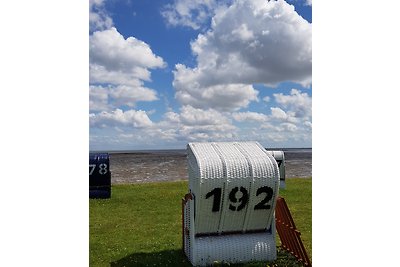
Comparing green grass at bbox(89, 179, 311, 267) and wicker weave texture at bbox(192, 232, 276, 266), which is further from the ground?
wicker weave texture at bbox(192, 232, 276, 266)

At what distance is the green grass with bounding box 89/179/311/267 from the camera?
549 inches

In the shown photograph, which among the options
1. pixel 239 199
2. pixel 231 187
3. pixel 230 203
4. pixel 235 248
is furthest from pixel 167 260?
pixel 231 187

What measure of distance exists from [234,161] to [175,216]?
411 inches

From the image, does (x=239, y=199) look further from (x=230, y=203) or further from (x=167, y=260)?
(x=167, y=260)

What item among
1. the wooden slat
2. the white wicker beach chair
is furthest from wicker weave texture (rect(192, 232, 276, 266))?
the wooden slat

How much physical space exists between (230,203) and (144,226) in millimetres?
8469

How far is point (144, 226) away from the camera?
19375 millimetres

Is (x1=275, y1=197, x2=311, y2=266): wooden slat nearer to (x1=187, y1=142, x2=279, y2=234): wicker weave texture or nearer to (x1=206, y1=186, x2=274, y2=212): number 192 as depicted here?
(x1=187, y1=142, x2=279, y2=234): wicker weave texture

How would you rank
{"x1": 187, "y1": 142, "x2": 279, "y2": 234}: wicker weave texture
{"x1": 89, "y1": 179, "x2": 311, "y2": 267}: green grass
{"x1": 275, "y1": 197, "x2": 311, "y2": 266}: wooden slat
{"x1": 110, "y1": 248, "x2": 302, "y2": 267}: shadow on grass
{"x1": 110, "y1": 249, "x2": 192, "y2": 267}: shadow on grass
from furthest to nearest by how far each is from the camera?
{"x1": 89, "y1": 179, "x2": 311, "y2": 267}: green grass, {"x1": 110, "y1": 249, "x2": 192, "y2": 267}: shadow on grass, {"x1": 110, "y1": 248, "x2": 302, "y2": 267}: shadow on grass, {"x1": 275, "y1": 197, "x2": 311, "y2": 266}: wooden slat, {"x1": 187, "y1": 142, "x2": 279, "y2": 234}: wicker weave texture

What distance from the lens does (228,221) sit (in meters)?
12.5

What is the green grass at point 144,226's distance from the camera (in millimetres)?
13953

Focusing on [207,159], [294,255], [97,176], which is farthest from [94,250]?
[97,176]

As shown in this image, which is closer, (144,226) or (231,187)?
(231,187)

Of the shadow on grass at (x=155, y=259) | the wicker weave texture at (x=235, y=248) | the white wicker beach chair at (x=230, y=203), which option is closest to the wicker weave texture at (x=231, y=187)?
the white wicker beach chair at (x=230, y=203)
